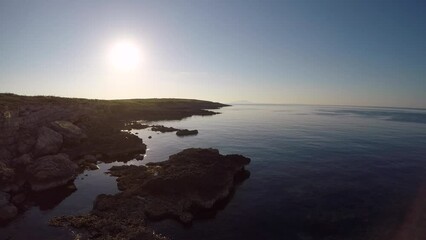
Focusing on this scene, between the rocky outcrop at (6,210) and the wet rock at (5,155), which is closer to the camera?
the rocky outcrop at (6,210)

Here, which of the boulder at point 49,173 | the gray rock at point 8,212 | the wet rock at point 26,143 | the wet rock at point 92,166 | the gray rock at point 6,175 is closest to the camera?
the gray rock at point 8,212

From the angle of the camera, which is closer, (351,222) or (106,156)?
(351,222)

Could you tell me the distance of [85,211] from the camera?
30359 mm

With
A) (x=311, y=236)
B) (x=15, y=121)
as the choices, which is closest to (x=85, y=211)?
(x=311, y=236)

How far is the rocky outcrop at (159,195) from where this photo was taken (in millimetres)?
26438

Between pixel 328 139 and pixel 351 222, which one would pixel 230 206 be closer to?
pixel 351 222

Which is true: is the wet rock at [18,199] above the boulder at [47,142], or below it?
below

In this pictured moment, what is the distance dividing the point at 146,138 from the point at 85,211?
46620 millimetres

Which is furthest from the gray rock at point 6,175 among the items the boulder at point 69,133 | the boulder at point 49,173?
the boulder at point 69,133

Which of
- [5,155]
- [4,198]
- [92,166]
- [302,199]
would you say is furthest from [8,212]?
[302,199]

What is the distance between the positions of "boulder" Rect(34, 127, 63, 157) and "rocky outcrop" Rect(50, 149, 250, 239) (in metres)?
12.8

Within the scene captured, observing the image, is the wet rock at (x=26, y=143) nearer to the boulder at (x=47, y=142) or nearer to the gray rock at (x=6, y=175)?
the boulder at (x=47, y=142)

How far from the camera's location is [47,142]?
162ft

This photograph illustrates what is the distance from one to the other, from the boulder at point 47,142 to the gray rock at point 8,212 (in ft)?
61.1
